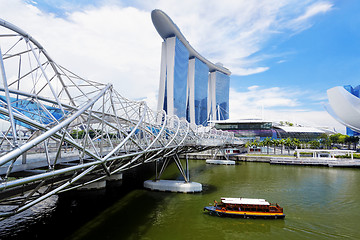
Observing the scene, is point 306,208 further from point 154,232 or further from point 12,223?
point 12,223

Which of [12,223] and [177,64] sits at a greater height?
[177,64]

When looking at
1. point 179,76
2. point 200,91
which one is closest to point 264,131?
point 179,76

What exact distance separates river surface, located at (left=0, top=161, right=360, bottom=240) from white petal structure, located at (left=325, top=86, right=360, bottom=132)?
3314 inches

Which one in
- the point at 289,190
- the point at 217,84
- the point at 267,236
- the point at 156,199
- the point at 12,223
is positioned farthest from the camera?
the point at 217,84

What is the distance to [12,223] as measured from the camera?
1858 centimetres

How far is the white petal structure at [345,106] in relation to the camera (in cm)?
9606

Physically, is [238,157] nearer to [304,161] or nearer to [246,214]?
[304,161]

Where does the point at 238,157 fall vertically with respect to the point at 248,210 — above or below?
above

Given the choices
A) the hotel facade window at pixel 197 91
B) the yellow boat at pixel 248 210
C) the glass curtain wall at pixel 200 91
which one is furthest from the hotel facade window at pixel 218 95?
the yellow boat at pixel 248 210

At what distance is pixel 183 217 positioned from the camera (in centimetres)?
2006

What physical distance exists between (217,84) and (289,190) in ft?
488

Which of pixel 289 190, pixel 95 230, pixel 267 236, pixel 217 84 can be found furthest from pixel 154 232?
pixel 217 84

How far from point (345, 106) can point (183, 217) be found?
350ft

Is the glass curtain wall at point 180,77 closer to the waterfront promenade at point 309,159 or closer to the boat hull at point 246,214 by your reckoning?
the waterfront promenade at point 309,159
